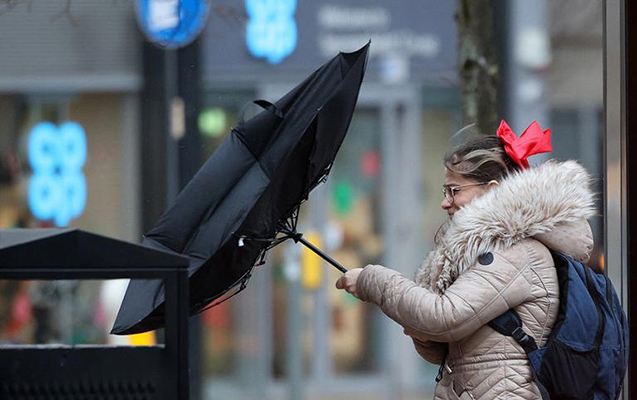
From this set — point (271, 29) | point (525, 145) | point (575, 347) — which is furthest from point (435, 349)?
point (271, 29)

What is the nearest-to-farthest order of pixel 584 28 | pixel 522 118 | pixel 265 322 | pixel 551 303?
pixel 551 303, pixel 584 28, pixel 522 118, pixel 265 322

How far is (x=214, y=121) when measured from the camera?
700 centimetres

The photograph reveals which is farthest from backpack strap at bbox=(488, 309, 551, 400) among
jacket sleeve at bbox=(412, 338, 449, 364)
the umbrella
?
the umbrella

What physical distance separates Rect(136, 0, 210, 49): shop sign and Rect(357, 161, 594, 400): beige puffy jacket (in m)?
3.29

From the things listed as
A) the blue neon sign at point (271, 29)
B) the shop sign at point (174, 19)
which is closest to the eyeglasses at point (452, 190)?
the shop sign at point (174, 19)

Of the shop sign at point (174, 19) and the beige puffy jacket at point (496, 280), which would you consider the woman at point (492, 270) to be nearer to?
the beige puffy jacket at point (496, 280)

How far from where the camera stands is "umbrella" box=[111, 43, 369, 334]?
259cm

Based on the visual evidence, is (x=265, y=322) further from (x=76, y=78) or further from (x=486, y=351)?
(x=486, y=351)

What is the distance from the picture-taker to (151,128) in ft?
21.0

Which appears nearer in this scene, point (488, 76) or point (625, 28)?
point (625, 28)

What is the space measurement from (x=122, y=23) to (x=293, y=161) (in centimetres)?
417

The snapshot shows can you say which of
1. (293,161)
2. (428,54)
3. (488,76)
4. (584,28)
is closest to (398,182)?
(428,54)

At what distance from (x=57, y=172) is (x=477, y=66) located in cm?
341

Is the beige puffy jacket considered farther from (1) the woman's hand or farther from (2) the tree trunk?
(2) the tree trunk
